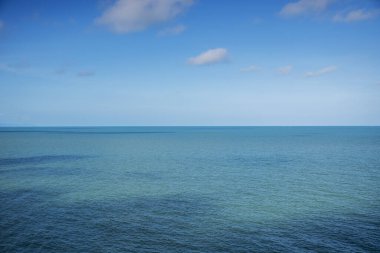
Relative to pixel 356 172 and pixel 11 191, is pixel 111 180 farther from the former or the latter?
pixel 356 172

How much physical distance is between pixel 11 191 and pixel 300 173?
2326 inches

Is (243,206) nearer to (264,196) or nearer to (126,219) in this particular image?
(264,196)

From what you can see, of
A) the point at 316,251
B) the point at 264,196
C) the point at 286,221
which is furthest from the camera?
the point at 264,196

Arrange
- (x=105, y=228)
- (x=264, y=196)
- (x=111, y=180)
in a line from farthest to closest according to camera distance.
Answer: (x=111, y=180)
(x=264, y=196)
(x=105, y=228)

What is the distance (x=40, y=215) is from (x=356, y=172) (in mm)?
65014

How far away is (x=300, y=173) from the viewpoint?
68.0m

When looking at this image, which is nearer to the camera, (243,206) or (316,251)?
(316,251)

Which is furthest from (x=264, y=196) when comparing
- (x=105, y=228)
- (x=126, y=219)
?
(x=105, y=228)

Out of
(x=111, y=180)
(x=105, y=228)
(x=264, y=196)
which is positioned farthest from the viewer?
(x=111, y=180)

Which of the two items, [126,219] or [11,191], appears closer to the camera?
[126,219]

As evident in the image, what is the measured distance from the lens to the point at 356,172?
220ft

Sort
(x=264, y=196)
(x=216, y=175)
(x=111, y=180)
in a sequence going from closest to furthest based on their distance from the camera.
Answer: (x=264, y=196) → (x=111, y=180) → (x=216, y=175)

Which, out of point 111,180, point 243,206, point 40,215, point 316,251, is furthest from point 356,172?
point 40,215

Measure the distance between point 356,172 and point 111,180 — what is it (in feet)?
181
